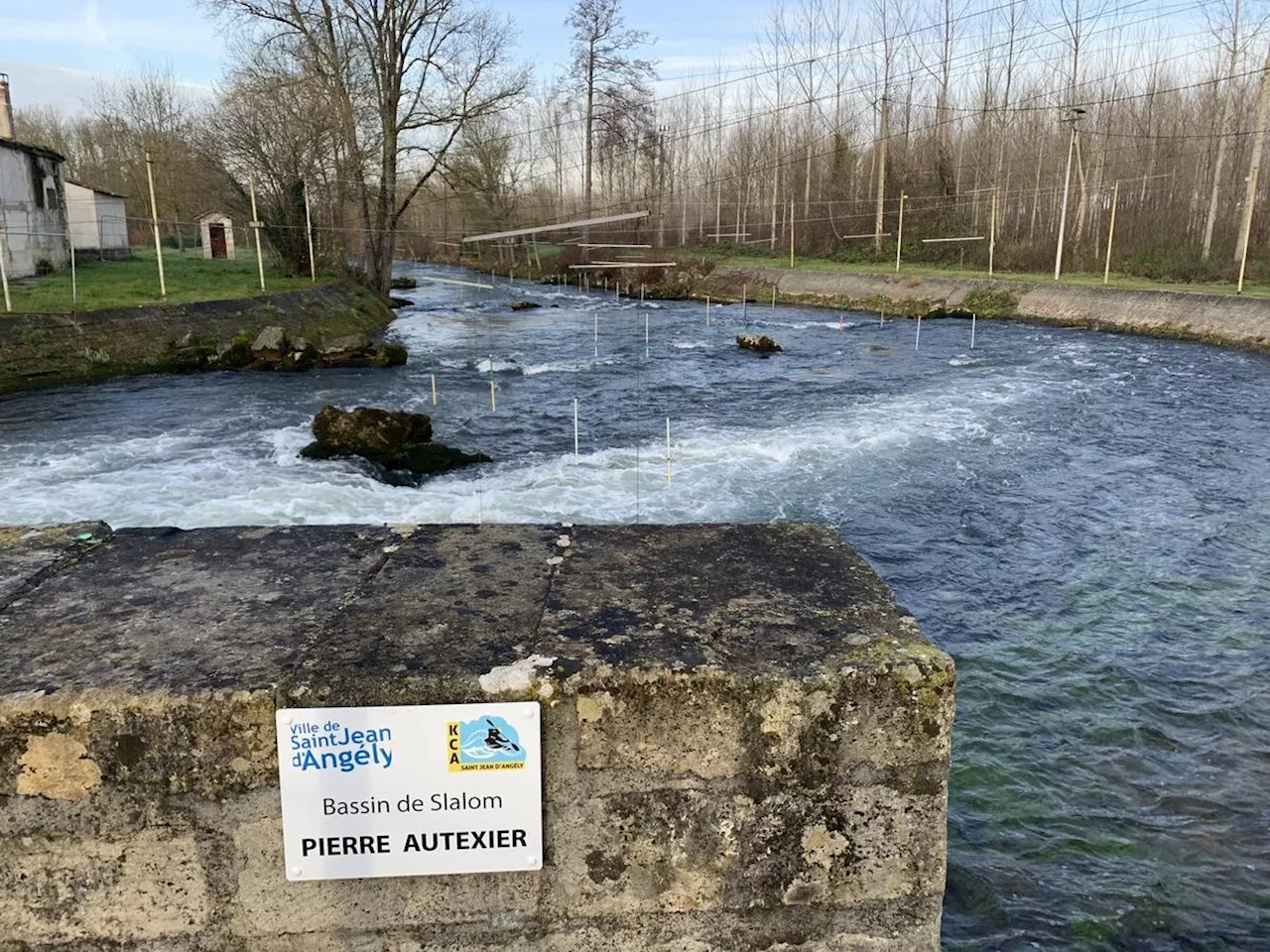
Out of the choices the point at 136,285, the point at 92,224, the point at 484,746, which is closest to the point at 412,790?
the point at 484,746

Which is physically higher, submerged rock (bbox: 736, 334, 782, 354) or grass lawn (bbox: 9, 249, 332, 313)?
grass lawn (bbox: 9, 249, 332, 313)

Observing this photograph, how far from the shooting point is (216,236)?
2100 inches

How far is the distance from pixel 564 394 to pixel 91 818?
19361 mm

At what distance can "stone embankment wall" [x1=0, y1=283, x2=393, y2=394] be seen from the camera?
21.7 metres

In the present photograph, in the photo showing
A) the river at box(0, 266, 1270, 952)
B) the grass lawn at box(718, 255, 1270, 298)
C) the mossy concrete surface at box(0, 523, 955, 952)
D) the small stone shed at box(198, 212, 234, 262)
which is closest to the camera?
the mossy concrete surface at box(0, 523, 955, 952)

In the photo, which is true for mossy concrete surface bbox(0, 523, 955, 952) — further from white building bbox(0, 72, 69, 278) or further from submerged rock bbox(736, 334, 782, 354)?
white building bbox(0, 72, 69, 278)

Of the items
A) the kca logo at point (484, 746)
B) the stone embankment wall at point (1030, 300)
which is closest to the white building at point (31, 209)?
the stone embankment wall at point (1030, 300)

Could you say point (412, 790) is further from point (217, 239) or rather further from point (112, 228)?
point (217, 239)

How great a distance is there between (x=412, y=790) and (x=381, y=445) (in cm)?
1294

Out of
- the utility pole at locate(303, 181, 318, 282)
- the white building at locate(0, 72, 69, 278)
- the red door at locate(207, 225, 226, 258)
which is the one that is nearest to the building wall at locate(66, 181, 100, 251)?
the white building at locate(0, 72, 69, 278)

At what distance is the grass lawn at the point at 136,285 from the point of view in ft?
82.9

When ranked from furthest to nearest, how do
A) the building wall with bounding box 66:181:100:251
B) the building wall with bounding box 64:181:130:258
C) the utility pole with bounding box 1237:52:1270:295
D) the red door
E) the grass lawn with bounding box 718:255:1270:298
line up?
the red door → the building wall with bounding box 66:181:100:251 → the building wall with bounding box 64:181:130:258 → the grass lawn with bounding box 718:255:1270:298 → the utility pole with bounding box 1237:52:1270:295

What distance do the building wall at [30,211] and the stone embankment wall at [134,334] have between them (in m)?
7.73

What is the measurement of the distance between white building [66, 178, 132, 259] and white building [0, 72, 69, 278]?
5536 millimetres
